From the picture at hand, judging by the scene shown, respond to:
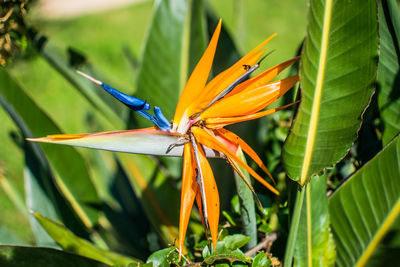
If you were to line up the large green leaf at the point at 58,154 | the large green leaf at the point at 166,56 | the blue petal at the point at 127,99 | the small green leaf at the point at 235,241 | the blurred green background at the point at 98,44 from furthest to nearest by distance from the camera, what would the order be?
the blurred green background at the point at 98,44
the large green leaf at the point at 166,56
the large green leaf at the point at 58,154
the small green leaf at the point at 235,241
the blue petal at the point at 127,99

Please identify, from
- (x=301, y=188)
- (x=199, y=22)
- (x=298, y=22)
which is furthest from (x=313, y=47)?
(x=298, y=22)

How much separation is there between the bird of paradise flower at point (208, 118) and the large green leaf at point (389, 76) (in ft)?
0.75

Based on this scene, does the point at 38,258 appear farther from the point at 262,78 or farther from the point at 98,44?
the point at 98,44

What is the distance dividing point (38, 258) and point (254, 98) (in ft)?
1.18

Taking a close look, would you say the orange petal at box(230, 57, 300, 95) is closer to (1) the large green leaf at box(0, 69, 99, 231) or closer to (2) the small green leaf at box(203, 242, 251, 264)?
(2) the small green leaf at box(203, 242, 251, 264)

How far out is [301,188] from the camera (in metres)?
0.51

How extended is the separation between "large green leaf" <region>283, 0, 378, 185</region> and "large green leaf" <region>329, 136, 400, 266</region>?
0.10 meters

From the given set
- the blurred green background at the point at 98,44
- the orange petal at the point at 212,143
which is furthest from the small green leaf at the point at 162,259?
the blurred green background at the point at 98,44

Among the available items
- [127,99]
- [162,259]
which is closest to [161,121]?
[127,99]

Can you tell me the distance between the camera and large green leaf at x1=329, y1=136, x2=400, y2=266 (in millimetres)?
535

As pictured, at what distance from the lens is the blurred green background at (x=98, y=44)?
6.55ft

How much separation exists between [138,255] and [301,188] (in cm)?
60

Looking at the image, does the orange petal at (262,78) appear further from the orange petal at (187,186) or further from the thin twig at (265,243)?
the thin twig at (265,243)

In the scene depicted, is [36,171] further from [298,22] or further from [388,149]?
[298,22]
